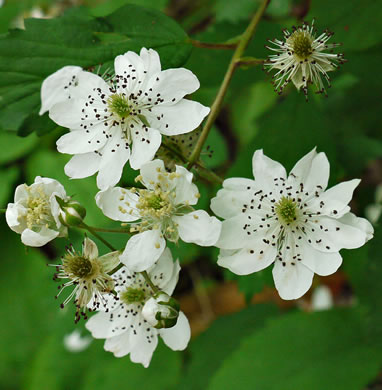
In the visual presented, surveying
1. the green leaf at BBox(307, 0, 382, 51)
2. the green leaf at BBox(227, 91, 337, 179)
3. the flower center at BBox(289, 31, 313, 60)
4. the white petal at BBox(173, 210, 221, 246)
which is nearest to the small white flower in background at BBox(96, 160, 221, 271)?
the white petal at BBox(173, 210, 221, 246)

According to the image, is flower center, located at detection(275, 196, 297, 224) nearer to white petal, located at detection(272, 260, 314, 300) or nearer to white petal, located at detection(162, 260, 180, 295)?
white petal, located at detection(272, 260, 314, 300)

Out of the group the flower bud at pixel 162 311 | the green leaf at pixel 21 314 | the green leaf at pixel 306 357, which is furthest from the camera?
the green leaf at pixel 21 314

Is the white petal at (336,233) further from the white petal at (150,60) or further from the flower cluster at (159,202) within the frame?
the white petal at (150,60)

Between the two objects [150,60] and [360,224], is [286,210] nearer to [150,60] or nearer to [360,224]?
[360,224]

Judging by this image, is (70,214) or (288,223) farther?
(288,223)

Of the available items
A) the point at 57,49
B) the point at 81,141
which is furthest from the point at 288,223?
the point at 57,49

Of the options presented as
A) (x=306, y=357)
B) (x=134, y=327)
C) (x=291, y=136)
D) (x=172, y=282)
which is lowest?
(x=306, y=357)

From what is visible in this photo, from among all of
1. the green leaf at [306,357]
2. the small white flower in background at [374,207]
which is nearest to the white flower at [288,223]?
the green leaf at [306,357]

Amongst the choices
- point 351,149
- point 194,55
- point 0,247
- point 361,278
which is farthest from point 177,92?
point 0,247

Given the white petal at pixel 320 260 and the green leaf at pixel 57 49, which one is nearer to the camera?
the white petal at pixel 320 260
